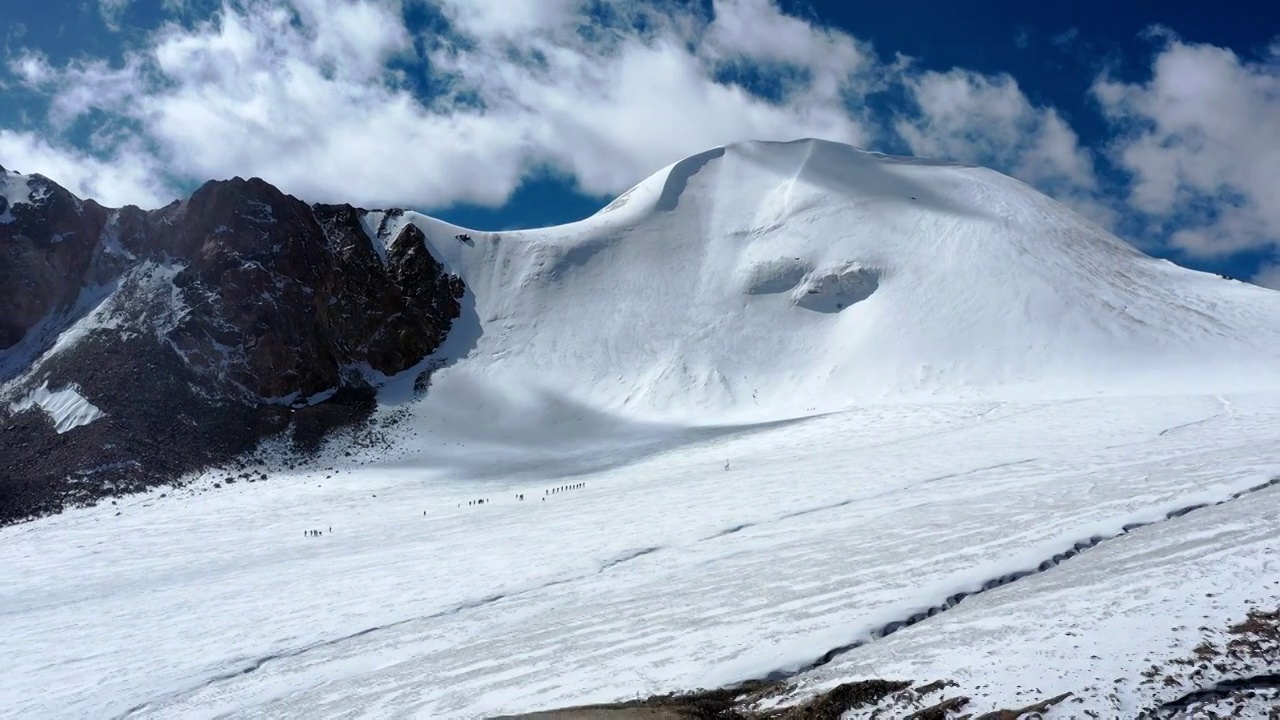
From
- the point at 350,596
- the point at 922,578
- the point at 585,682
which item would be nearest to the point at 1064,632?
the point at 922,578

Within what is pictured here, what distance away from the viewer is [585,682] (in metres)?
11.1

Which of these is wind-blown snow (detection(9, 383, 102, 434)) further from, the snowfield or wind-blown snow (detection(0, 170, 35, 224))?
wind-blown snow (detection(0, 170, 35, 224))

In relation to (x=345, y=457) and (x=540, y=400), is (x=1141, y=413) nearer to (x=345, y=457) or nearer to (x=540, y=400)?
(x=540, y=400)

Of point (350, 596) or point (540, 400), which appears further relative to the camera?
point (540, 400)

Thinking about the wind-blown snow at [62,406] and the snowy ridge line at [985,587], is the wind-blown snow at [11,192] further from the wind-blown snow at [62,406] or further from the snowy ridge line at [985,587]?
the snowy ridge line at [985,587]

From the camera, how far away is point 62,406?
1454 inches

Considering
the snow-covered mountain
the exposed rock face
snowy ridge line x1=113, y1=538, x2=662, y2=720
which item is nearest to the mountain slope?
the snow-covered mountain

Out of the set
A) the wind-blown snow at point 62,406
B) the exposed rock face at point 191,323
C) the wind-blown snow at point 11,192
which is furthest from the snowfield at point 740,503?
the wind-blown snow at point 11,192

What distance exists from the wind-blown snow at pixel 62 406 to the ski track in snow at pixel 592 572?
824cm

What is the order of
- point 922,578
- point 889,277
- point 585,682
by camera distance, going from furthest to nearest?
point 889,277 < point 922,578 < point 585,682

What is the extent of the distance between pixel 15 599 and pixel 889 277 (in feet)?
148

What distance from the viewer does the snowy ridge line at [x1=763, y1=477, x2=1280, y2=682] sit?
10641mm

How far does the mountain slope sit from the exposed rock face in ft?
18.7

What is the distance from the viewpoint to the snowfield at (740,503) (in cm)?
1145
